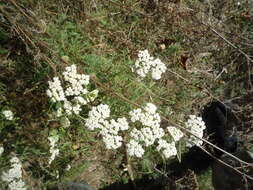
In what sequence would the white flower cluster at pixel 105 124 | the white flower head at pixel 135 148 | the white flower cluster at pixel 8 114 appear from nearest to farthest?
1. the white flower cluster at pixel 105 124
2. the white flower head at pixel 135 148
3. the white flower cluster at pixel 8 114

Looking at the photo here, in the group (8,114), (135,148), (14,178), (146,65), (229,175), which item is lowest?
(14,178)

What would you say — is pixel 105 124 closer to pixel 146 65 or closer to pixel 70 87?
pixel 70 87

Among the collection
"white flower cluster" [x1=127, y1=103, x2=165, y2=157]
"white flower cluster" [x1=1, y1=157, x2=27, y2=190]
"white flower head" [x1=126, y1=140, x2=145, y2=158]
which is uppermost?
"white flower cluster" [x1=127, y1=103, x2=165, y2=157]

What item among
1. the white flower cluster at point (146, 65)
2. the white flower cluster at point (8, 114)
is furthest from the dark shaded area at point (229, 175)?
the white flower cluster at point (8, 114)

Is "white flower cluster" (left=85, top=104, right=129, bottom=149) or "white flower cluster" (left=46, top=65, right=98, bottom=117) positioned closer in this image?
"white flower cluster" (left=46, top=65, right=98, bottom=117)

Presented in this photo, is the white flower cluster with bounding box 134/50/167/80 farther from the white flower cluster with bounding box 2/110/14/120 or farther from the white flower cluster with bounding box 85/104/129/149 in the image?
the white flower cluster with bounding box 2/110/14/120

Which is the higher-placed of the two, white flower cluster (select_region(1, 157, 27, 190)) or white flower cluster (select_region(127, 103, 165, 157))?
white flower cluster (select_region(127, 103, 165, 157))

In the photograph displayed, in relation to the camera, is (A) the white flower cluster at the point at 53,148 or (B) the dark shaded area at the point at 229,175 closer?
(A) the white flower cluster at the point at 53,148

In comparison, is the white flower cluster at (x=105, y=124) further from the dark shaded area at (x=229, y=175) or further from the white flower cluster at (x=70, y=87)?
the dark shaded area at (x=229, y=175)

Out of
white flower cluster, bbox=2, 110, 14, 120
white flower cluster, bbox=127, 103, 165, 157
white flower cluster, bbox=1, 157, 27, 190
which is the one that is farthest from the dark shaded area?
white flower cluster, bbox=2, 110, 14, 120

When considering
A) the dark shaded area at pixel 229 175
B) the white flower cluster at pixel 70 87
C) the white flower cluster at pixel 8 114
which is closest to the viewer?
the white flower cluster at pixel 70 87

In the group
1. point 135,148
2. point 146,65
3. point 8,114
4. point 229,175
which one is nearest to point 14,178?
point 8,114
